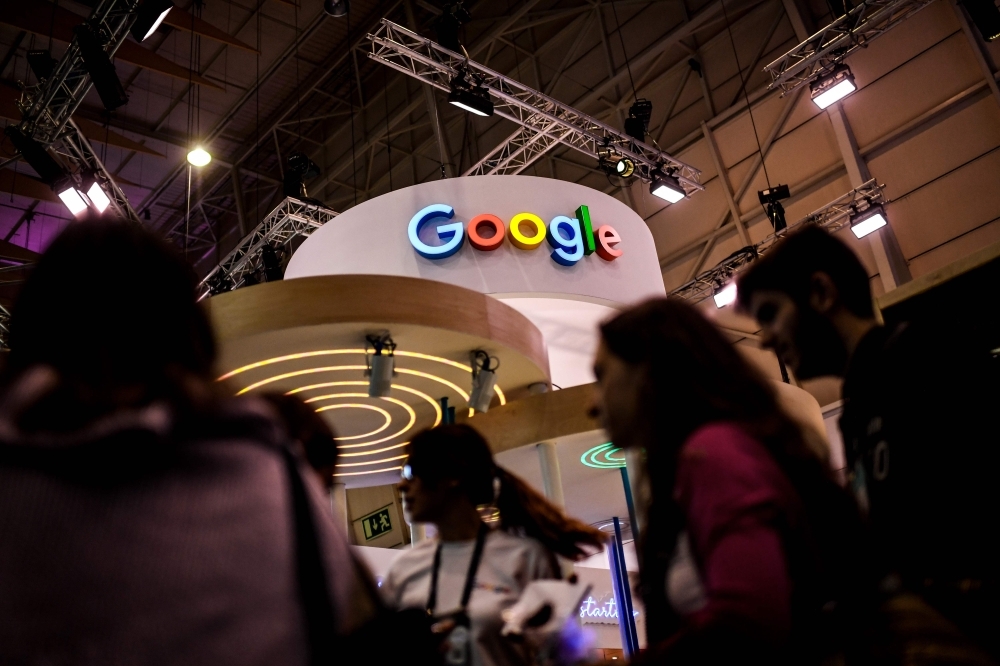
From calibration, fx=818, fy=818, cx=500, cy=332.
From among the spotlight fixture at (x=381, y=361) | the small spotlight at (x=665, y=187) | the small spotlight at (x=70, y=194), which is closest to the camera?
the spotlight fixture at (x=381, y=361)

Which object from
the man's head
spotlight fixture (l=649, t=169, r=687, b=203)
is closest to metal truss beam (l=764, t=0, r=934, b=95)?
spotlight fixture (l=649, t=169, r=687, b=203)

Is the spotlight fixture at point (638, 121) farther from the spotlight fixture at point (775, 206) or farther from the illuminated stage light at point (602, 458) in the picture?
the illuminated stage light at point (602, 458)

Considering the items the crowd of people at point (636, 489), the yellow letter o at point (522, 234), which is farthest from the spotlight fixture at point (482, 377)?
the crowd of people at point (636, 489)

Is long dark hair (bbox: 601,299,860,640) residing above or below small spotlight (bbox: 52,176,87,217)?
below

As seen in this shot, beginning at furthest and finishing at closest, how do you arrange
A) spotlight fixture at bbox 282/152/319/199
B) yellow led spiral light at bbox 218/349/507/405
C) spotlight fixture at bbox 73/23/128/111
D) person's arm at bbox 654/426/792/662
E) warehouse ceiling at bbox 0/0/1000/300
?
spotlight fixture at bbox 282/152/319/199
warehouse ceiling at bbox 0/0/1000/300
spotlight fixture at bbox 73/23/128/111
yellow led spiral light at bbox 218/349/507/405
person's arm at bbox 654/426/792/662

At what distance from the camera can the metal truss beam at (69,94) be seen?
7.72 m

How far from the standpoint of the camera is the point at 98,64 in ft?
24.8

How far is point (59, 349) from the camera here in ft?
3.25

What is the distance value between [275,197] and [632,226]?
405 inches

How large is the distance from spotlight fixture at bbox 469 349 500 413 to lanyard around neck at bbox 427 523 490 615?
Answer: 315 centimetres

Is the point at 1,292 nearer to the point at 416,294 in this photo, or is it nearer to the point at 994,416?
the point at 416,294

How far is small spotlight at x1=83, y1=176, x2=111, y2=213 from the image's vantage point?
9.05 meters

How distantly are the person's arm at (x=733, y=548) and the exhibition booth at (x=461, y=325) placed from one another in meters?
3.68

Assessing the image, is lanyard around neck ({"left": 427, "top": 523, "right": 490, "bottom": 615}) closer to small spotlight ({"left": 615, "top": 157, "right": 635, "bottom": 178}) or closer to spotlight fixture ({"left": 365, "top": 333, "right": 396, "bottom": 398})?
spotlight fixture ({"left": 365, "top": 333, "right": 396, "bottom": 398})
